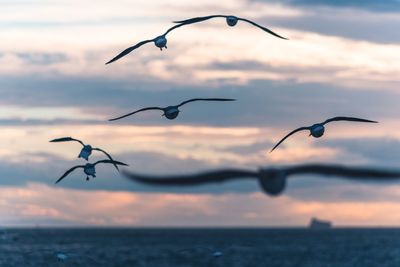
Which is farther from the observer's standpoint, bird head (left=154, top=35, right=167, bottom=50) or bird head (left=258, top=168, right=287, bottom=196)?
bird head (left=258, top=168, right=287, bottom=196)

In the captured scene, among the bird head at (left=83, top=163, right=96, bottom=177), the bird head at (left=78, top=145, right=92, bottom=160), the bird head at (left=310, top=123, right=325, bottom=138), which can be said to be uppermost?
the bird head at (left=310, top=123, right=325, bottom=138)

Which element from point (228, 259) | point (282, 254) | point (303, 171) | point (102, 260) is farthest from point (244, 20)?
point (282, 254)

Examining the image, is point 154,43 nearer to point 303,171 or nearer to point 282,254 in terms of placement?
point 303,171

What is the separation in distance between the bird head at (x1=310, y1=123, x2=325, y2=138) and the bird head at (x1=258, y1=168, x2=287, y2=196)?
6.87 m

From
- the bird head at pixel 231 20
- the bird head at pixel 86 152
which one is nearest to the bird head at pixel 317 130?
the bird head at pixel 231 20

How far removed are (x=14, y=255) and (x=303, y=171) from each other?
223 ft

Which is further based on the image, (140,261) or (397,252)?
(397,252)

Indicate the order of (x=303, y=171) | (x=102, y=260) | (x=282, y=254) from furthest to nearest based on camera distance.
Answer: (x=282, y=254), (x=102, y=260), (x=303, y=171)

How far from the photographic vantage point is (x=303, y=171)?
4725cm

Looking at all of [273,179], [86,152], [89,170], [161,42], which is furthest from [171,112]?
[273,179]

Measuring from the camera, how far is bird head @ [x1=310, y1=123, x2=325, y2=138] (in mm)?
43938

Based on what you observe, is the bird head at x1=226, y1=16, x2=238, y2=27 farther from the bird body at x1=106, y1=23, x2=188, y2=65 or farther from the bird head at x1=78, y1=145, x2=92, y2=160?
the bird head at x1=78, y1=145, x2=92, y2=160

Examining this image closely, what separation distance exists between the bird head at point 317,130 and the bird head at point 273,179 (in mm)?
6872

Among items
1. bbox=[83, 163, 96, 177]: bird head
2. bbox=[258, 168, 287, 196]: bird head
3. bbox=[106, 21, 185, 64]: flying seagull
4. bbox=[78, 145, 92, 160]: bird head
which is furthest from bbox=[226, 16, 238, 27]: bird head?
bbox=[258, 168, 287, 196]: bird head
